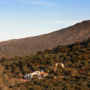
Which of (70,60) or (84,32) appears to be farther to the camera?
(84,32)

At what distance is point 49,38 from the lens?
75250mm

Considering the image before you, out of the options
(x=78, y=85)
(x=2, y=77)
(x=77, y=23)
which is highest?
(x=77, y=23)

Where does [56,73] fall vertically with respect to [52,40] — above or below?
below

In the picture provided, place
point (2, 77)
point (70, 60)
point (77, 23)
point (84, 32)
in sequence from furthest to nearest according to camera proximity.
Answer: point (77, 23), point (84, 32), point (70, 60), point (2, 77)

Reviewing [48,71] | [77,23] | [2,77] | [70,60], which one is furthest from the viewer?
[77,23]

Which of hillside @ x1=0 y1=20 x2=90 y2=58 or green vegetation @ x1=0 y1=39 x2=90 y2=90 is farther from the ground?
hillside @ x1=0 y1=20 x2=90 y2=58

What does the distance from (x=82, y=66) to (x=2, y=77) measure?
12172mm

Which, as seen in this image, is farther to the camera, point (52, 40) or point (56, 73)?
point (52, 40)

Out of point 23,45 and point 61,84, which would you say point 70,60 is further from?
point 23,45

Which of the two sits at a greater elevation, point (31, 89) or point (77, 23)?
point (77, 23)

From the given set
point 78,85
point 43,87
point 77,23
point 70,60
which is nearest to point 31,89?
point 43,87

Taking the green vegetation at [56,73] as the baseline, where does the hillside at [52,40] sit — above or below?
above

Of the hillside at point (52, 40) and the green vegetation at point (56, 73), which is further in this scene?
the hillside at point (52, 40)

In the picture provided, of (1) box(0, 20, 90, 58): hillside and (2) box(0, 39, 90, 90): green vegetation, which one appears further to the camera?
(1) box(0, 20, 90, 58): hillside
